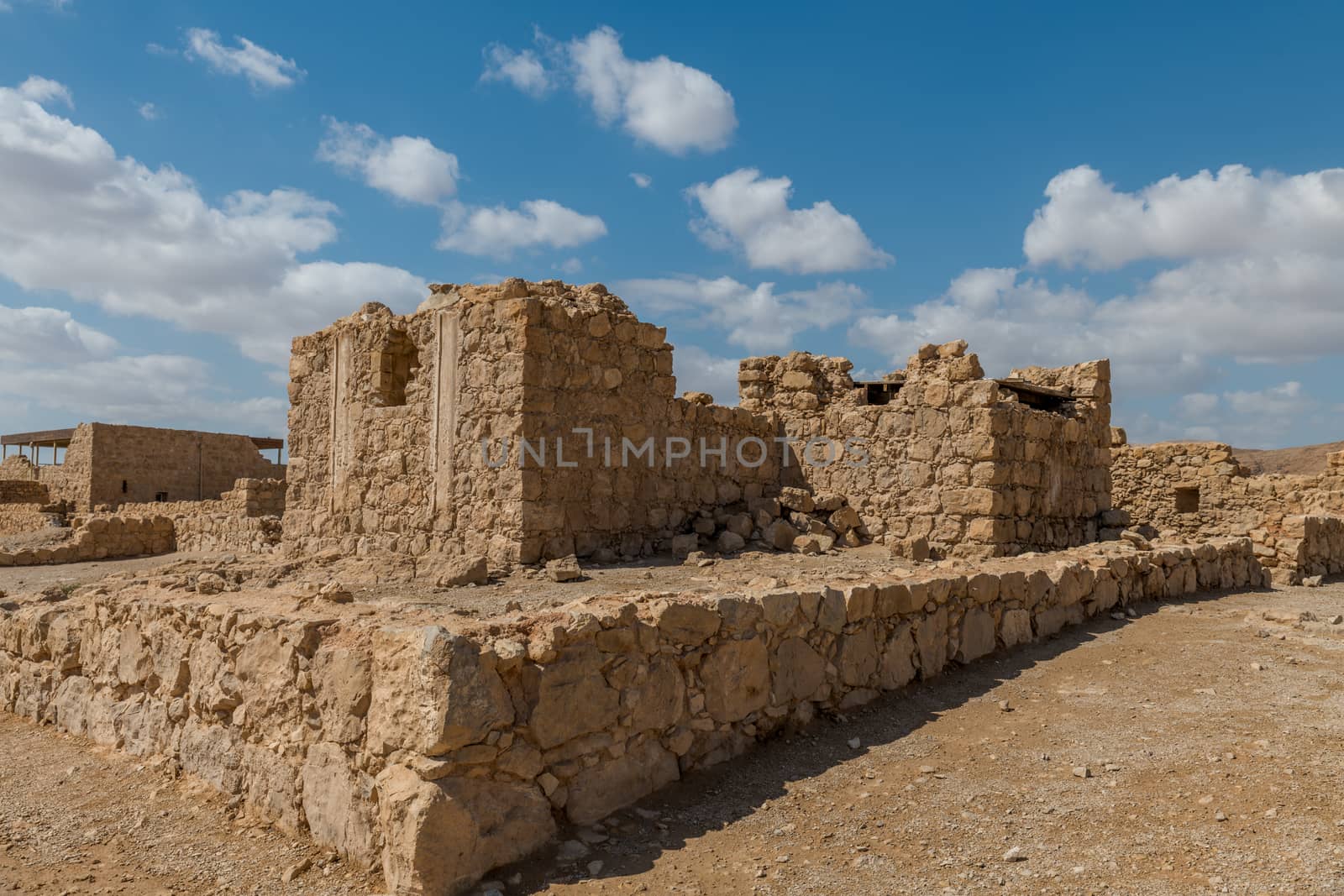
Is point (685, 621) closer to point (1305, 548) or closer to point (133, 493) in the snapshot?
point (1305, 548)

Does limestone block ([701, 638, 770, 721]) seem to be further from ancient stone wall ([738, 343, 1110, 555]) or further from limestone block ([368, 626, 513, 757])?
ancient stone wall ([738, 343, 1110, 555])

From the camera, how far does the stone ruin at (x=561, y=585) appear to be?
11.1ft

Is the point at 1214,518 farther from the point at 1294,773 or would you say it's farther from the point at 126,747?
the point at 126,747

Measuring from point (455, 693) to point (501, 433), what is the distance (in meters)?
4.61

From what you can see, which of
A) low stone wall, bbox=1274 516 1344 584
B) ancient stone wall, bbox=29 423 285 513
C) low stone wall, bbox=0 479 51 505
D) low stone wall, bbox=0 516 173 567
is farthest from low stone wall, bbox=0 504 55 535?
low stone wall, bbox=1274 516 1344 584

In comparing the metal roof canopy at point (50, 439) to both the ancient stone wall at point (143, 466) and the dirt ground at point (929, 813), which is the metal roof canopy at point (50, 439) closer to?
the ancient stone wall at point (143, 466)

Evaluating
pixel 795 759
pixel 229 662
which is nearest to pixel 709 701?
pixel 795 759

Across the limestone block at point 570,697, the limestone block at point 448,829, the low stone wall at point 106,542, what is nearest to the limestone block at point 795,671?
the limestone block at point 570,697

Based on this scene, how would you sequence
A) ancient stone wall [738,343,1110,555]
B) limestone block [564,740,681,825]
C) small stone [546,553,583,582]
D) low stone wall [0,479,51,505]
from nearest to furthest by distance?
limestone block [564,740,681,825] → small stone [546,553,583,582] → ancient stone wall [738,343,1110,555] → low stone wall [0,479,51,505]

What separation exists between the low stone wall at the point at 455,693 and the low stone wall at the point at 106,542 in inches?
406

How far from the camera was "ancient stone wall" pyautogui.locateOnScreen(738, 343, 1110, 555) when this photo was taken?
8891mm

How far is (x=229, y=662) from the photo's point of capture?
13.7 ft

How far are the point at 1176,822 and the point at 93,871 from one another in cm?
442

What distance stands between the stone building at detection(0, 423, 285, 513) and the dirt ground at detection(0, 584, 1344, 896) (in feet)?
73.6
